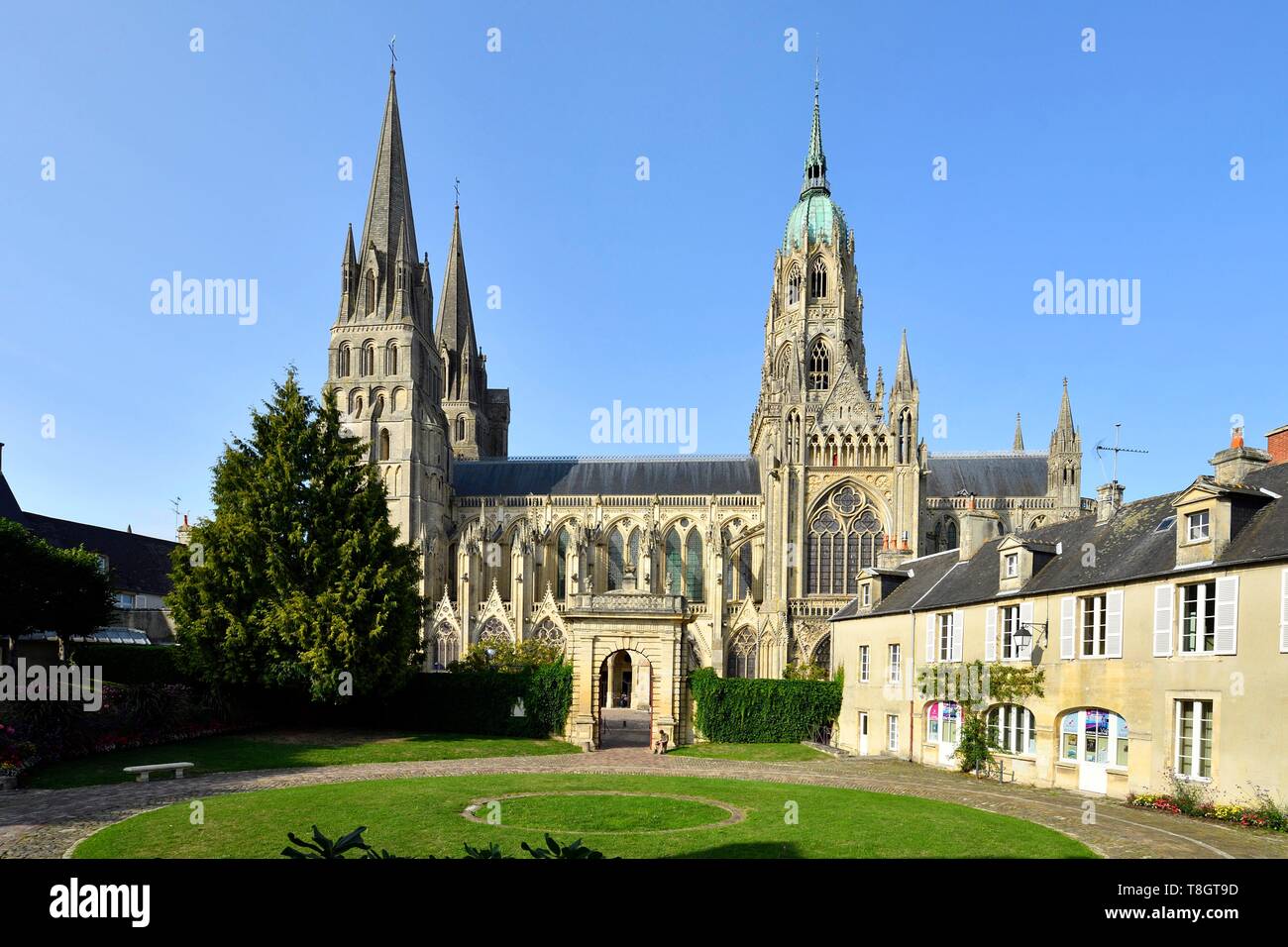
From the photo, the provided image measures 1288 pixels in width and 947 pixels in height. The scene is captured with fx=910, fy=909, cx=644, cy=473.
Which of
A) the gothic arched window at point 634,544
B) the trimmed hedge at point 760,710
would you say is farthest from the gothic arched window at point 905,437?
the trimmed hedge at point 760,710

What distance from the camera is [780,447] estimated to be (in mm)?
63156

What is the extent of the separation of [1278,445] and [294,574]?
31.2 meters

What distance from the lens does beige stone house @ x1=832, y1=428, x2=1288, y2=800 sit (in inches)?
728

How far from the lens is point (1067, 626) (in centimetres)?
2409

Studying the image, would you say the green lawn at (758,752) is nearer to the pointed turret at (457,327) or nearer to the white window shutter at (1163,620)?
the white window shutter at (1163,620)

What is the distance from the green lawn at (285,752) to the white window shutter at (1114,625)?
17.5m

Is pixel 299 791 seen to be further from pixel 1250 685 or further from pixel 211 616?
pixel 1250 685

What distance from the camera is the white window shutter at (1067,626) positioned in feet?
78.5

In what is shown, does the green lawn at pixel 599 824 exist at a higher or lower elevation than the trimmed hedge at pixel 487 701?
higher

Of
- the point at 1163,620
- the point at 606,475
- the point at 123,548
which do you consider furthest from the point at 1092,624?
the point at 606,475

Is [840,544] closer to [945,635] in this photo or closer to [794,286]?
[794,286]

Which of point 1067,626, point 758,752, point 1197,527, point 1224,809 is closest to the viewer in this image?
point 1224,809

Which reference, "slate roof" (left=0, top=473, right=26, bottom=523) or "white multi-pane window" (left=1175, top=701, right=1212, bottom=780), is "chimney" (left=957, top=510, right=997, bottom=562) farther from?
"slate roof" (left=0, top=473, right=26, bottom=523)

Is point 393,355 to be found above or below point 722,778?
above
